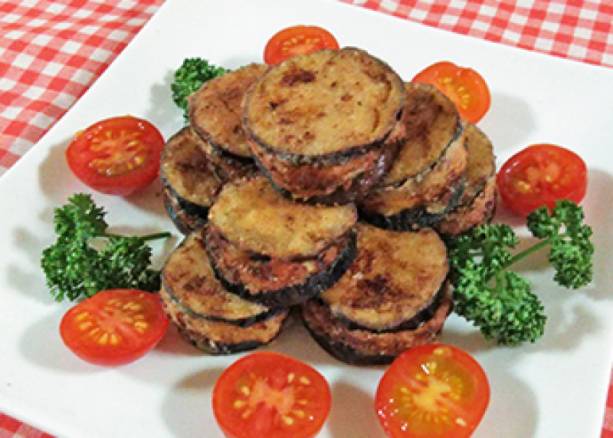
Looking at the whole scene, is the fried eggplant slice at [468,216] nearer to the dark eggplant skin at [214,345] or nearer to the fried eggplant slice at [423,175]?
the fried eggplant slice at [423,175]

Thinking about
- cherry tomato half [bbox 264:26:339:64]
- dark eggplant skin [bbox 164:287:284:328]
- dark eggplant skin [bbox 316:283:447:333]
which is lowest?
dark eggplant skin [bbox 164:287:284:328]

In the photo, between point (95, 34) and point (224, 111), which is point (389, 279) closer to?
point (224, 111)

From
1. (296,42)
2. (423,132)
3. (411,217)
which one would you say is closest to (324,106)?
(423,132)

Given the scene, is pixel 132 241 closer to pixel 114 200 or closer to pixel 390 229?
pixel 114 200

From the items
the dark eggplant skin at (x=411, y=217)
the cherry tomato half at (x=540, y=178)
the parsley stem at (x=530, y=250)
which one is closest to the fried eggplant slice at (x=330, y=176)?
the dark eggplant skin at (x=411, y=217)

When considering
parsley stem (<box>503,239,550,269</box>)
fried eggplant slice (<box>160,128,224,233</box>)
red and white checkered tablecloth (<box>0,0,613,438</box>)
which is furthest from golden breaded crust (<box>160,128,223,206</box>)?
red and white checkered tablecloth (<box>0,0,613,438</box>)

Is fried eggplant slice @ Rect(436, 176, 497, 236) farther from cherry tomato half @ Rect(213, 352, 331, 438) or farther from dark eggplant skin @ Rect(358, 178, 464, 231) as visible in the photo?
cherry tomato half @ Rect(213, 352, 331, 438)
